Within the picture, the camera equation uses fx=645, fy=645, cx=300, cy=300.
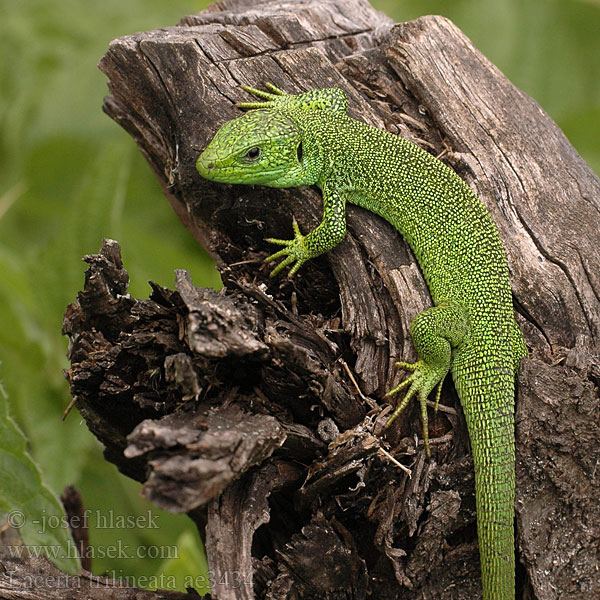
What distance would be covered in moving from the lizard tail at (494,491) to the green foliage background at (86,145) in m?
2.21

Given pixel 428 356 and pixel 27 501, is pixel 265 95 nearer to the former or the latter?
pixel 428 356

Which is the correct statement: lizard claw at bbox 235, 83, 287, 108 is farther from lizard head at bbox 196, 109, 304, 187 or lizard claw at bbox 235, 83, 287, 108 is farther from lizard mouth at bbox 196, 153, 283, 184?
lizard mouth at bbox 196, 153, 283, 184

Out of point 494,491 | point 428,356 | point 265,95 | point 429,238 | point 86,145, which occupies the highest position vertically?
point 86,145

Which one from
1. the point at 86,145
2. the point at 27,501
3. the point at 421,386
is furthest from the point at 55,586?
the point at 86,145

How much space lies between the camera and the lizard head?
3314mm

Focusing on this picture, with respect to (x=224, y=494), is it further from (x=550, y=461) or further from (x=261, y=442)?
(x=550, y=461)

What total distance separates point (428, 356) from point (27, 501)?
210cm

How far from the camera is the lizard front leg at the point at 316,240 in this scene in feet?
10.6

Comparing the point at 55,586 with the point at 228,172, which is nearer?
the point at 55,586

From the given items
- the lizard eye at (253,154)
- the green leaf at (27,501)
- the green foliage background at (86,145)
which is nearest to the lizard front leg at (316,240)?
the lizard eye at (253,154)

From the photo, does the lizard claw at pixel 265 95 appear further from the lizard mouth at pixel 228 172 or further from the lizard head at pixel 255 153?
the lizard mouth at pixel 228 172

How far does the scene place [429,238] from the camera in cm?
347

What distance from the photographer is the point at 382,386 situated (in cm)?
312

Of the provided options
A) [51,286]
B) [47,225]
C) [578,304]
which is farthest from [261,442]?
[47,225]
